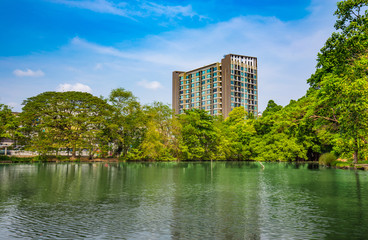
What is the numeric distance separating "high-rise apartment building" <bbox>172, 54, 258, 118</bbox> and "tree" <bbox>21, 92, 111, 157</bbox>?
88.0 m

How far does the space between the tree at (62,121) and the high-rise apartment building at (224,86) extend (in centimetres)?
8799

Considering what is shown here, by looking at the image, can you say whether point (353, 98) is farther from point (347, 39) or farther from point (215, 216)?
point (215, 216)

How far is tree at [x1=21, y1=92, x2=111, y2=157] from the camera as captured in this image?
7938 centimetres

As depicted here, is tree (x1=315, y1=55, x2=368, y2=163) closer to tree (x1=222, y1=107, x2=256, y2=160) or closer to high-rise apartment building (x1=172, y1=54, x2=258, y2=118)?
tree (x1=222, y1=107, x2=256, y2=160)

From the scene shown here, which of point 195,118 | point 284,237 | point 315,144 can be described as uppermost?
point 195,118

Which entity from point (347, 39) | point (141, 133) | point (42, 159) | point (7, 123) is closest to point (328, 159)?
point (347, 39)

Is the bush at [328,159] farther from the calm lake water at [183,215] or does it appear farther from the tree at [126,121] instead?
the tree at [126,121]

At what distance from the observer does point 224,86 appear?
16262 cm

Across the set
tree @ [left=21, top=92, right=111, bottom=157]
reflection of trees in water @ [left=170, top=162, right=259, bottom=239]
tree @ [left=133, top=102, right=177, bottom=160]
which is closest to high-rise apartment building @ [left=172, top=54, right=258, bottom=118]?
tree @ [left=133, top=102, right=177, bottom=160]

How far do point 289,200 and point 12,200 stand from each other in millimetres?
17888

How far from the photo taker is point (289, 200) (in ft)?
65.0

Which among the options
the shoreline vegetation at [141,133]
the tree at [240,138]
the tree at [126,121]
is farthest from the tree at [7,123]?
the tree at [240,138]

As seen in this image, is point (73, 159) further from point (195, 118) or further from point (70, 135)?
point (195, 118)

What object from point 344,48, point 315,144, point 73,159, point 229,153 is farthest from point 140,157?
point 344,48
